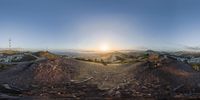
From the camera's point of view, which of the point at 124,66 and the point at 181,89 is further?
the point at 124,66

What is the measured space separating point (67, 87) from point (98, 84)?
40.8 inches

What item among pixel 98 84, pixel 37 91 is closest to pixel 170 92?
pixel 98 84

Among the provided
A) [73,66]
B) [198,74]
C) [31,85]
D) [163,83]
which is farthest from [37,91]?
[198,74]

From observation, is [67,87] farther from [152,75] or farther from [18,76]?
[152,75]

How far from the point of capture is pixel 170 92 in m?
12.5

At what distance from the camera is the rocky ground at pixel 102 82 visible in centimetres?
1250

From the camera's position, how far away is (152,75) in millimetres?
12891

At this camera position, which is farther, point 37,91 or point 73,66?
point 73,66

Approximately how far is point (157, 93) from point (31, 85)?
4.13m

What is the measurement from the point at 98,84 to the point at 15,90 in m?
2.77

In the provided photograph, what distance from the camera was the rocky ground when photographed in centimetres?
1250

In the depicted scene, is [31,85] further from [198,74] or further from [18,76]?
[198,74]

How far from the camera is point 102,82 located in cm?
1250

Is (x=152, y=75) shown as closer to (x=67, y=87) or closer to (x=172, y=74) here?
(x=172, y=74)
